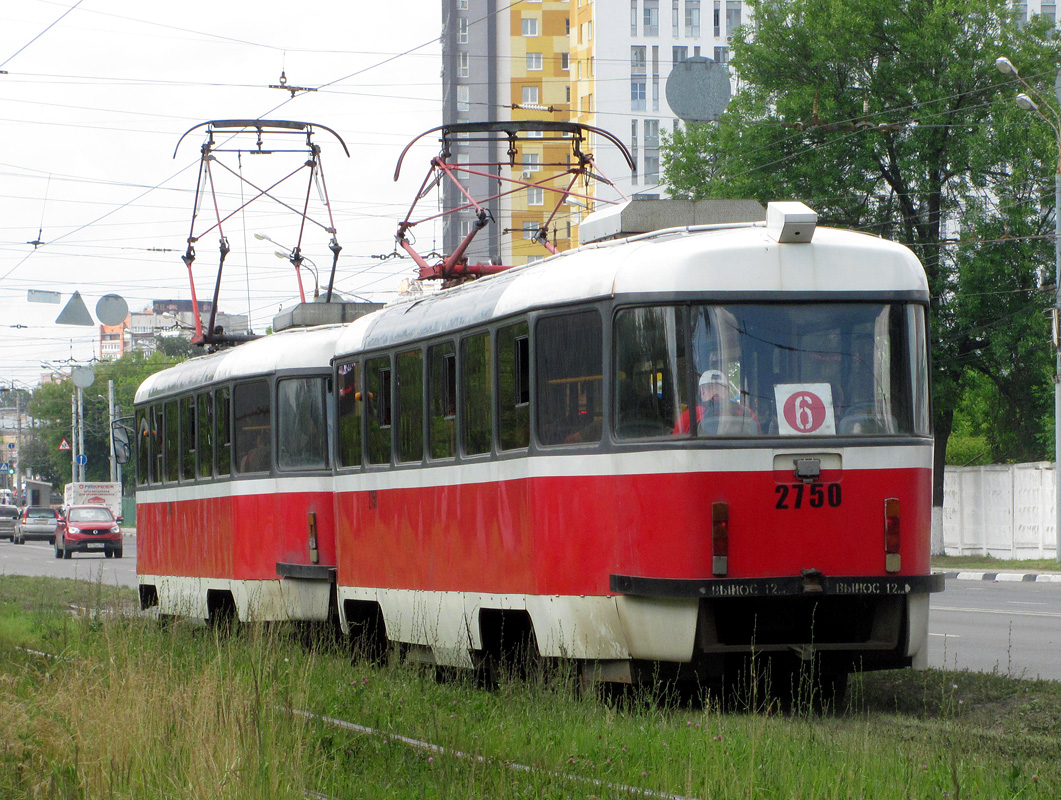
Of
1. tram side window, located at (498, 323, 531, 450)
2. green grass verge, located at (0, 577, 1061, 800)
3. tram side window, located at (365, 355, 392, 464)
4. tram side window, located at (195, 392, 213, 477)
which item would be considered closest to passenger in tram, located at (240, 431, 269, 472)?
tram side window, located at (195, 392, 213, 477)

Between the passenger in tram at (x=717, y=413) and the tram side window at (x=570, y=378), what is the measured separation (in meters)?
0.61

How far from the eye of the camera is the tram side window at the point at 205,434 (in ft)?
54.3

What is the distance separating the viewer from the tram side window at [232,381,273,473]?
1522 centimetres

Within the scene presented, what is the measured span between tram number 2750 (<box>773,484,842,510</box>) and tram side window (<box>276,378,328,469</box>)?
6378 millimetres

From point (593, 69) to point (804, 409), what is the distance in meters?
84.0

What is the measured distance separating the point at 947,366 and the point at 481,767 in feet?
102

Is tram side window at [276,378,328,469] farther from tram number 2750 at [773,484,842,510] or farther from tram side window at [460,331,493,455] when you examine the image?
tram number 2750 at [773,484,842,510]

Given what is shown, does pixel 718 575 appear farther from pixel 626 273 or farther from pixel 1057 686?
pixel 1057 686

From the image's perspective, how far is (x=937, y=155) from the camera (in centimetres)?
3656

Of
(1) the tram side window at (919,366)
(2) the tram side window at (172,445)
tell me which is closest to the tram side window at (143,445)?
(2) the tram side window at (172,445)

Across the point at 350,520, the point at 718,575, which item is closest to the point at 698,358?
the point at 718,575

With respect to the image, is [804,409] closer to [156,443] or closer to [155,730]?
[155,730]

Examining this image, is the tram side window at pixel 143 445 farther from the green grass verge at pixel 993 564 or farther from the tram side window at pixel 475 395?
the green grass verge at pixel 993 564

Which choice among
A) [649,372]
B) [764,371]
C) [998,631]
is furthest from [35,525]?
[764,371]
